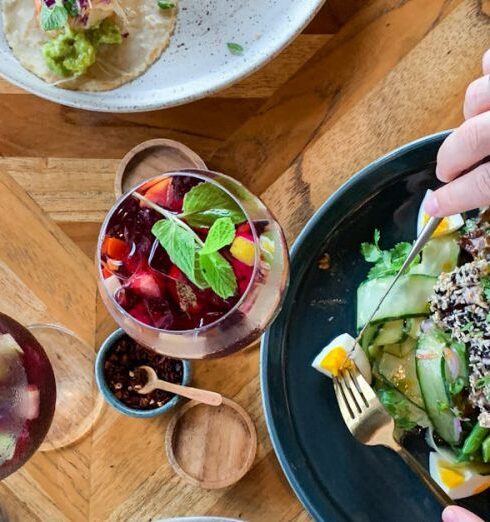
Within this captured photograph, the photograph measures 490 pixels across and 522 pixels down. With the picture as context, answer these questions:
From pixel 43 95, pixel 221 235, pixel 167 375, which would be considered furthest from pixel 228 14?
pixel 167 375

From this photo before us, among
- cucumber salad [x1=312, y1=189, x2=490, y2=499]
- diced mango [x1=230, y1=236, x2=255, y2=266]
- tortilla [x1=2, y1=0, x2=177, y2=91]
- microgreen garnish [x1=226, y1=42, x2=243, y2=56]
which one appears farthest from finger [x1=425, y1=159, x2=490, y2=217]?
tortilla [x1=2, y1=0, x2=177, y2=91]

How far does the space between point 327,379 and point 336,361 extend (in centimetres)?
6

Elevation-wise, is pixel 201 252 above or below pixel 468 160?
below

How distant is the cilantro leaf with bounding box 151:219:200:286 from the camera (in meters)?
1.12

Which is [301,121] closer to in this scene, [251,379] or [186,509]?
[251,379]

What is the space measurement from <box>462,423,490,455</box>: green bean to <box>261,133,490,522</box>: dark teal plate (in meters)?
0.09

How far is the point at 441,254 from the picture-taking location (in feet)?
4.42

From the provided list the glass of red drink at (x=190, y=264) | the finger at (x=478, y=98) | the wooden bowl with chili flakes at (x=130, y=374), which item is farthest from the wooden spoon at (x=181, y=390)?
the finger at (x=478, y=98)

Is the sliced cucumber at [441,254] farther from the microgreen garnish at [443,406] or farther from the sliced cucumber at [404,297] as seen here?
the microgreen garnish at [443,406]

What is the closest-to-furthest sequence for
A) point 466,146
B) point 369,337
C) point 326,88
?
1. point 466,146
2. point 369,337
3. point 326,88

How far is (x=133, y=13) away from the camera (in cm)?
152

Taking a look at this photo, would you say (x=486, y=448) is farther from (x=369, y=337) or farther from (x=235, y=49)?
(x=235, y=49)

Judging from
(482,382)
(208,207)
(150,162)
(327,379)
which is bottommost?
(327,379)

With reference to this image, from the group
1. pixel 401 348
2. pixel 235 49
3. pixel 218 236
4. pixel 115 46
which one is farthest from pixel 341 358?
pixel 115 46
